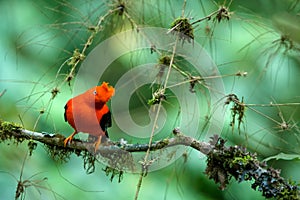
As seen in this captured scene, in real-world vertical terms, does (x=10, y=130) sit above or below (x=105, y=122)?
below

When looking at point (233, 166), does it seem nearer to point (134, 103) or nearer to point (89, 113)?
point (89, 113)

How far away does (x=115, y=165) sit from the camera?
4.82ft

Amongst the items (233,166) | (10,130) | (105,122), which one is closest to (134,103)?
(105,122)

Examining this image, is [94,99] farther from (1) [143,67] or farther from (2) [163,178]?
(2) [163,178]

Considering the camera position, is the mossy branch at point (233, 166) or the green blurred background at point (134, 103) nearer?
the mossy branch at point (233, 166)

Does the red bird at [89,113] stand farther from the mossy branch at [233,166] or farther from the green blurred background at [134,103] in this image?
the green blurred background at [134,103]

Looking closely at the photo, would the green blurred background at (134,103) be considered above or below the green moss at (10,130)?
above

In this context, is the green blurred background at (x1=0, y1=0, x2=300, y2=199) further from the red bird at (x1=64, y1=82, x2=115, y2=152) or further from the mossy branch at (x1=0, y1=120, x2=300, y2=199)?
the mossy branch at (x1=0, y1=120, x2=300, y2=199)

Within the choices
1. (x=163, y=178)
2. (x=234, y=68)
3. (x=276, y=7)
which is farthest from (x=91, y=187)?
(x=276, y=7)

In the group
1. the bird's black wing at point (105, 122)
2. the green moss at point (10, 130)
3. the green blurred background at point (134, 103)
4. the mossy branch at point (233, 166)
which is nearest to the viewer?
the mossy branch at point (233, 166)

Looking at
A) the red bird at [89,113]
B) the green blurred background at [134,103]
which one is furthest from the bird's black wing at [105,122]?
the green blurred background at [134,103]

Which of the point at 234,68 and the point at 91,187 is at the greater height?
the point at 234,68

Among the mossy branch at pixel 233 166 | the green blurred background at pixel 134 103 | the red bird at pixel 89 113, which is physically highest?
the green blurred background at pixel 134 103

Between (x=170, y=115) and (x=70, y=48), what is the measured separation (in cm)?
69
